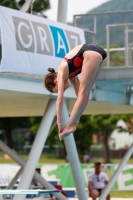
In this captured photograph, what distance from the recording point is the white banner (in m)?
16.0

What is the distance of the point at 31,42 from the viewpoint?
55.2 ft

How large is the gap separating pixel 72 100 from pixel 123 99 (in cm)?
256

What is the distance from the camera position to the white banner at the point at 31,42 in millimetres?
16047

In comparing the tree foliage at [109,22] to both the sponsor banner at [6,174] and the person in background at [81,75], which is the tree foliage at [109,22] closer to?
the person in background at [81,75]

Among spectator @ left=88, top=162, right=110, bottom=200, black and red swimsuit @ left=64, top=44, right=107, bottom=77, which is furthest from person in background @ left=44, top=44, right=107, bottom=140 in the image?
spectator @ left=88, top=162, right=110, bottom=200

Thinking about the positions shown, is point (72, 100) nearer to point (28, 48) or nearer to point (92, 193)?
point (28, 48)

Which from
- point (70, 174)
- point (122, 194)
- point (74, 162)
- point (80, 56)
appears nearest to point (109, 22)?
point (74, 162)

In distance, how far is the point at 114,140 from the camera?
105562 mm

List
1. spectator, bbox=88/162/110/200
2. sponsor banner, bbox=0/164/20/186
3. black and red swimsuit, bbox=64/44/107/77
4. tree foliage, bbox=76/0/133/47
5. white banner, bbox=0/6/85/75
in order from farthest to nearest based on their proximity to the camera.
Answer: sponsor banner, bbox=0/164/20/186
spectator, bbox=88/162/110/200
tree foliage, bbox=76/0/133/47
white banner, bbox=0/6/85/75
black and red swimsuit, bbox=64/44/107/77

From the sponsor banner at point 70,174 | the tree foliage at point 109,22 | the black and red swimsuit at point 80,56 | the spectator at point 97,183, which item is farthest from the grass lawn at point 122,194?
the black and red swimsuit at point 80,56

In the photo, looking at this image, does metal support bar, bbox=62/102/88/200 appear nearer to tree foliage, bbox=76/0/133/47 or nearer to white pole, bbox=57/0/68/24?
tree foliage, bbox=76/0/133/47

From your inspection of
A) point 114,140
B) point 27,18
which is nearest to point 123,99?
point 27,18

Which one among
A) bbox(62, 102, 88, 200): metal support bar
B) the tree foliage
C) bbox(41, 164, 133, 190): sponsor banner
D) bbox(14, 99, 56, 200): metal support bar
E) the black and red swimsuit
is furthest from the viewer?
bbox(41, 164, 133, 190): sponsor banner

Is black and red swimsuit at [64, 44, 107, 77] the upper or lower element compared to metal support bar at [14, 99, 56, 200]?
upper
